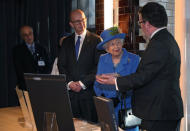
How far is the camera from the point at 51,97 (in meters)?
1.55

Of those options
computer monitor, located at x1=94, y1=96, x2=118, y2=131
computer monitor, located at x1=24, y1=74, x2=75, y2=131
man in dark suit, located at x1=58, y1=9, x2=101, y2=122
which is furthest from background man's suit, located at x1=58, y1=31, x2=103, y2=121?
computer monitor, located at x1=94, y1=96, x2=118, y2=131

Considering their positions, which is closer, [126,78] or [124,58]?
[126,78]

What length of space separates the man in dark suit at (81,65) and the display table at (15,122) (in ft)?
1.91

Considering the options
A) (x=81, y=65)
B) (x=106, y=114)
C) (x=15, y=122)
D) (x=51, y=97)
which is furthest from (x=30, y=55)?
(x=106, y=114)

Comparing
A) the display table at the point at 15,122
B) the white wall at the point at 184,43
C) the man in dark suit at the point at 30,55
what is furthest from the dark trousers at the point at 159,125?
the man in dark suit at the point at 30,55

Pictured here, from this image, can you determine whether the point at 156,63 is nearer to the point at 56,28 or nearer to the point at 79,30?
the point at 79,30

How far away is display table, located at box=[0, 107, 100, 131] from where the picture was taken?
1.97 m

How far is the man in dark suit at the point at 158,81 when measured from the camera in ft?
7.29

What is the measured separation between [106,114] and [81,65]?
6.74 feet

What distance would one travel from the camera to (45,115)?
162 centimetres

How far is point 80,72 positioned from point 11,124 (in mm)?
1845

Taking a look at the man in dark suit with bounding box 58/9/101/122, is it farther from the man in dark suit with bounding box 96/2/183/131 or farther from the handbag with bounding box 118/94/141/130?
the man in dark suit with bounding box 96/2/183/131

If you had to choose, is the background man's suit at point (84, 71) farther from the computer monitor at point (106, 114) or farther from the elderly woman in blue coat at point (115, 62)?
the computer monitor at point (106, 114)

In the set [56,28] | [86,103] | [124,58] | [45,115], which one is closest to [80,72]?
[86,103]
